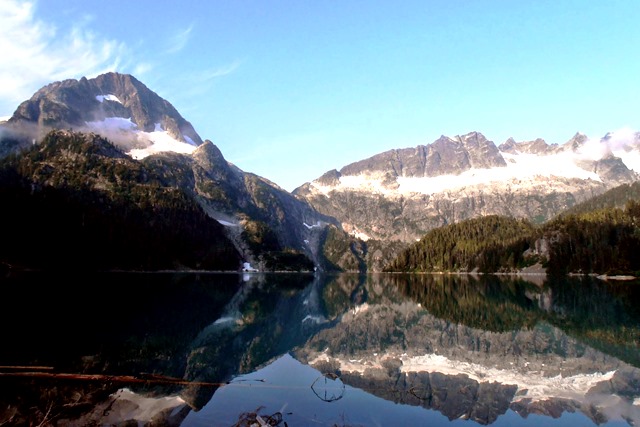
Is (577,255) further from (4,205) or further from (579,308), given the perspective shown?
(4,205)

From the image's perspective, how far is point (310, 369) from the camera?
27.7 metres

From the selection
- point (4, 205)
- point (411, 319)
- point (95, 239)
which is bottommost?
point (411, 319)

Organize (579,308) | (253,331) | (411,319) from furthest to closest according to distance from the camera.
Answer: (579,308)
(411,319)
(253,331)

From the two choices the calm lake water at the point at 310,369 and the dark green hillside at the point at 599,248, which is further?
the dark green hillside at the point at 599,248

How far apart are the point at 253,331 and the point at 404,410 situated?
25.0m

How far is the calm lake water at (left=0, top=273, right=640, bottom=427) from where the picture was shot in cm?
1773

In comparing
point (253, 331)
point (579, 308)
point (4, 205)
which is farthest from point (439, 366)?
point (4, 205)

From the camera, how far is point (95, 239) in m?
196

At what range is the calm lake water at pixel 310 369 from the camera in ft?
58.2

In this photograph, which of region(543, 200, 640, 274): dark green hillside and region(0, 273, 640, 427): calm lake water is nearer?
region(0, 273, 640, 427): calm lake water

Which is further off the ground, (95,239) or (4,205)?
(4,205)

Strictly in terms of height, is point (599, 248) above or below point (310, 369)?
above

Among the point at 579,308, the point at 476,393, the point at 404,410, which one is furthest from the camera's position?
the point at 579,308

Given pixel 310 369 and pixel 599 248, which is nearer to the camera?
pixel 310 369
